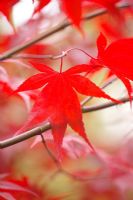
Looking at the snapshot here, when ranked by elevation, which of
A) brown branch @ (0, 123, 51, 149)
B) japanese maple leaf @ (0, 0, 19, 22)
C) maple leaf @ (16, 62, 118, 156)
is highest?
japanese maple leaf @ (0, 0, 19, 22)

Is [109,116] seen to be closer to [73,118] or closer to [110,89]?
[110,89]

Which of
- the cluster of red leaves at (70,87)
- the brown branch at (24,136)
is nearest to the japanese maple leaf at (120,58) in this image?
the cluster of red leaves at (70,87)

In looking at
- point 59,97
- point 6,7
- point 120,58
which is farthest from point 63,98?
point 6,7

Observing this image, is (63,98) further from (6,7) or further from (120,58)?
(6,7)

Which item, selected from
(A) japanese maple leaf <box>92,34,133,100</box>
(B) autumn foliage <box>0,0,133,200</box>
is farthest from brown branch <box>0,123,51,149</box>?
(A) japanese maple leaf <box>92,34,133,100</box>

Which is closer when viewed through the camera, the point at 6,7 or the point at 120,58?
the point at 120,58

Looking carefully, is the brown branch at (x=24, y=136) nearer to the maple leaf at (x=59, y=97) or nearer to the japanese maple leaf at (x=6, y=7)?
the maple leaf at (x=59, y=97)

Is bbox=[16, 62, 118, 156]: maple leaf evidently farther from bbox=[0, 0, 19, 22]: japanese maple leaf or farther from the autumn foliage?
bbox=[0, 0, 19, 22]: japanese maple leaf

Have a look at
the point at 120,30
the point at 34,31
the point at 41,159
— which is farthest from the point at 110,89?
the point at 34,31
